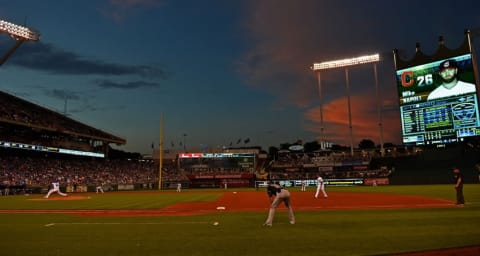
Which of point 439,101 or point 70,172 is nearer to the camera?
point 439,101

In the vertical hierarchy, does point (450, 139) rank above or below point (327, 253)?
above

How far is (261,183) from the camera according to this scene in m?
59.7

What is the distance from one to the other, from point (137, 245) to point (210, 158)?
70.8 meters

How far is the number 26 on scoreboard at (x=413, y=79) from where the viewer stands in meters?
39.1

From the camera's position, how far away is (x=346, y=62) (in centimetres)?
5497

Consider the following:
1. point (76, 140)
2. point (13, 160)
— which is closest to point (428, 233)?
point (13, 160)

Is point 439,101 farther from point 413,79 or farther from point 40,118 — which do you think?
point 40,118

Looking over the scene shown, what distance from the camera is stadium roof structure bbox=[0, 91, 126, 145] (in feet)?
157

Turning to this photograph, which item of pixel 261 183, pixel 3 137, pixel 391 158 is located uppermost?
pixel 3 137

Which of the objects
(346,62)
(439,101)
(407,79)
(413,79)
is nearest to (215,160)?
(346,62)

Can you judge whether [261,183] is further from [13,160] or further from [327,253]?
[327,253]

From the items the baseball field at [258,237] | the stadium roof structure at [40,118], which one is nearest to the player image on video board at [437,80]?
the baseball field at [258,237]

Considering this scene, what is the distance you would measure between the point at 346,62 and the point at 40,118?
50302 mm

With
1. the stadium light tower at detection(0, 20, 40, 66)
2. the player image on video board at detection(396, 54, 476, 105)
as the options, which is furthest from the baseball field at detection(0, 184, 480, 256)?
the player image on video board at detection(396, 54, 476, 105)
